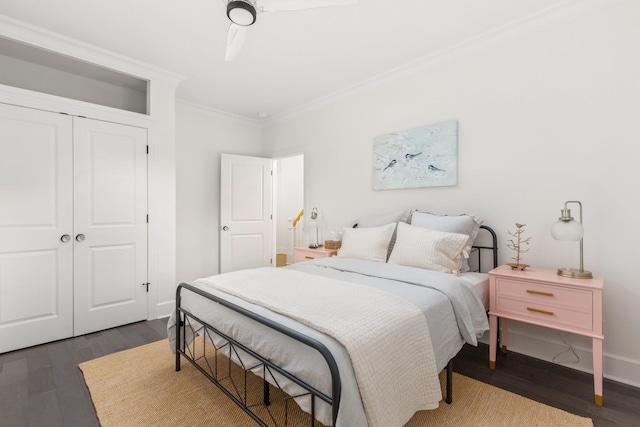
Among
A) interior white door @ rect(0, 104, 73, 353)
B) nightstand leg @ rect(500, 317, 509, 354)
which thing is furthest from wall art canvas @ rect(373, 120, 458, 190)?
interior white door @ rect(0, 104, 73, 353)

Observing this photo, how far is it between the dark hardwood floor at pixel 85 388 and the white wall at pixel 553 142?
0.23 meters

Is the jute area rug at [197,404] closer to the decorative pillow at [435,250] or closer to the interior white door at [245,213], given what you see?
the decorative pillow at [435,250]

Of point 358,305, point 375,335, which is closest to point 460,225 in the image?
point 358,305

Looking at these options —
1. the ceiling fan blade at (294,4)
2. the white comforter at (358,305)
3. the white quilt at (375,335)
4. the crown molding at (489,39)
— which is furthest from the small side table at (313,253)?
the ceiling fan blade at (294,4)

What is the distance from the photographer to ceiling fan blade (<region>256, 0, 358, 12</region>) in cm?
177

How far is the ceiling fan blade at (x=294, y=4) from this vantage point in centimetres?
177

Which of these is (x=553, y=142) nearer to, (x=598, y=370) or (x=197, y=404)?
(x=598, y=370)

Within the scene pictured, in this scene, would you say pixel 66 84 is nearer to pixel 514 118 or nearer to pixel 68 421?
pixel 68 421

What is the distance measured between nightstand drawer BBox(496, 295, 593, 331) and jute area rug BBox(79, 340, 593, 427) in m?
0.51

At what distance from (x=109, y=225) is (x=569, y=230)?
399 centimetres

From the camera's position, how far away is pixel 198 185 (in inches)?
172

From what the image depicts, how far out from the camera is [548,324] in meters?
2.00

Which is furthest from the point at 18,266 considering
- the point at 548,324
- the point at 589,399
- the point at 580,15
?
the point at 580,15

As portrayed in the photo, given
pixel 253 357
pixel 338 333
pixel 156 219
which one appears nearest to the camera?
pixel 338 333
